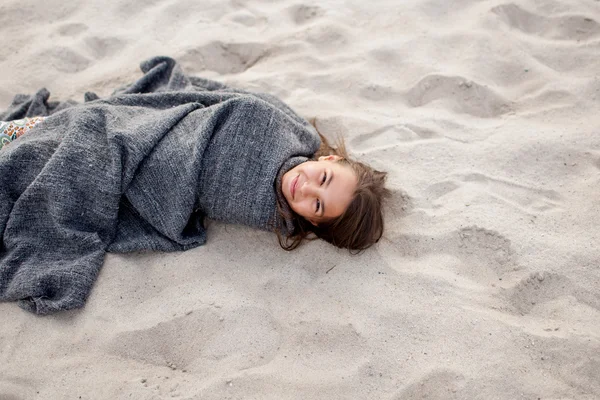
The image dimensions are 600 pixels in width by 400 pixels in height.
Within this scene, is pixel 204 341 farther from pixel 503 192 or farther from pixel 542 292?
pixel 503 192

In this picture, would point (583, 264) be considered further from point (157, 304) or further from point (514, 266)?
point (157, 304)

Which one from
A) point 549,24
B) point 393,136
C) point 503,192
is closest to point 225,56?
point 393,136

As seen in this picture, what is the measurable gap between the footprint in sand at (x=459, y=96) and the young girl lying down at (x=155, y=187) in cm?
72

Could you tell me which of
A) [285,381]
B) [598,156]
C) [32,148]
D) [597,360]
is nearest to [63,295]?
[32,148]

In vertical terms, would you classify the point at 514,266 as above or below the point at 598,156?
below

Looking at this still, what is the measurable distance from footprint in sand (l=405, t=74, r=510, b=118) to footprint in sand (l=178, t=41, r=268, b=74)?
940mm

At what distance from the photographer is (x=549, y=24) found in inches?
115

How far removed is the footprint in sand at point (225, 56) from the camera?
296 cm

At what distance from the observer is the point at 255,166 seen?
2135mm

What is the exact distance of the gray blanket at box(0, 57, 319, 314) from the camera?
6.36 feet

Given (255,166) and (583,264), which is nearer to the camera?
(583,264)

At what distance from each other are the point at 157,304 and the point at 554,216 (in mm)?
1632

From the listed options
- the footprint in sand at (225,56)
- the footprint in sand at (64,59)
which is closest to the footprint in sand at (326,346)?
the footprint in sand at (225,56)

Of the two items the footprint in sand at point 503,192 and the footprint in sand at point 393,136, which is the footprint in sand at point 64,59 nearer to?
the footprint in sand at point 393,136
